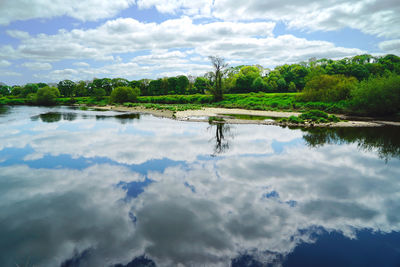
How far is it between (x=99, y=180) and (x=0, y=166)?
690cm

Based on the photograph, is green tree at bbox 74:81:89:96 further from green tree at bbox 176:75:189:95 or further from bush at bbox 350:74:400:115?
bush at bbox 350:74:400:115

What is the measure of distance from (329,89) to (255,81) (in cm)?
2990

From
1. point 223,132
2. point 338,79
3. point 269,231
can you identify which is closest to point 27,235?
point 269,231

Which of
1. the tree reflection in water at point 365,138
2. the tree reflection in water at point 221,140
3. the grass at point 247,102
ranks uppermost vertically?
the grass at point 247,102

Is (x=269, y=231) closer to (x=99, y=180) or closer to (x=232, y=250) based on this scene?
(x=232, y=250)

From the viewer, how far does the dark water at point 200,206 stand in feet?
20.0

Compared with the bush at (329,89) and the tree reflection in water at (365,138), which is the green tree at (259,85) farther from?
the tree reflection in water at (365,138)

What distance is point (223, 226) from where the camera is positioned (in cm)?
725

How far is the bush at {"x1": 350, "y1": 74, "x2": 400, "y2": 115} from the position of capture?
30.0 metres

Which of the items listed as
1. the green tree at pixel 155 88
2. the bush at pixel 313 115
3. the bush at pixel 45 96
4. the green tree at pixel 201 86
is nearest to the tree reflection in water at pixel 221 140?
the bush at pixel 313 115

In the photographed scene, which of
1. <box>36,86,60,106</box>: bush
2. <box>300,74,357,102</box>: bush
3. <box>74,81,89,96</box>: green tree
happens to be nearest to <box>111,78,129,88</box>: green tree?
<box>74,81,89,96</box>: green tree

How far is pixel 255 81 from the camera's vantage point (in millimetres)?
69812

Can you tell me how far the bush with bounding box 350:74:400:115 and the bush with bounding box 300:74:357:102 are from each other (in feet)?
19.4

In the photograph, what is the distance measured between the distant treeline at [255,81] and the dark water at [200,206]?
4927cm
